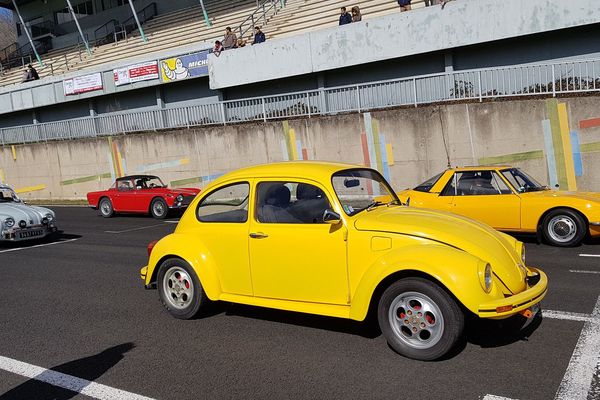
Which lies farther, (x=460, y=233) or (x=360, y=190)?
(x=360, y=190)

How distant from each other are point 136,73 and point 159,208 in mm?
15714

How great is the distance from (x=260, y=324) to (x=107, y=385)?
176 centimetres

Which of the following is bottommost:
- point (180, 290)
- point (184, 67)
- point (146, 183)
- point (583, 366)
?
point (583, 366)

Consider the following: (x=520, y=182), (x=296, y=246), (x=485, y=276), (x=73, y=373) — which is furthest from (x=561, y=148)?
(x=73, y=373)

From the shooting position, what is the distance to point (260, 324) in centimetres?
546

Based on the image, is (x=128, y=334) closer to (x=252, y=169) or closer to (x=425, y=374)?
(x=252, y=169)

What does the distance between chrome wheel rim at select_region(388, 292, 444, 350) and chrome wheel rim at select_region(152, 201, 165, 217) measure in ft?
40.8

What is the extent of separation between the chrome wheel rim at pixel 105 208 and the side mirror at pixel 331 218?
14233 millimetres

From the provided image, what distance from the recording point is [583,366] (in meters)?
4.03

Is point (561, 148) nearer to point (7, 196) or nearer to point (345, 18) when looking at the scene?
point (345, 18)

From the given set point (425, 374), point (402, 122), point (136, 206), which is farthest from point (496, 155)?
point (425, 374)

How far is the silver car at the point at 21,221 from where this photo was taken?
37.5ft

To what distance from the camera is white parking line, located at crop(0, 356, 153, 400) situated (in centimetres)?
394

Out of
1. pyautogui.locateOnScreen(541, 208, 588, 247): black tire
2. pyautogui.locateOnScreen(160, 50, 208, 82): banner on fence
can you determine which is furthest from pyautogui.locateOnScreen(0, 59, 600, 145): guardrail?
pyautogui.locateOnScreen(541, 208, 588, 247): black tire
